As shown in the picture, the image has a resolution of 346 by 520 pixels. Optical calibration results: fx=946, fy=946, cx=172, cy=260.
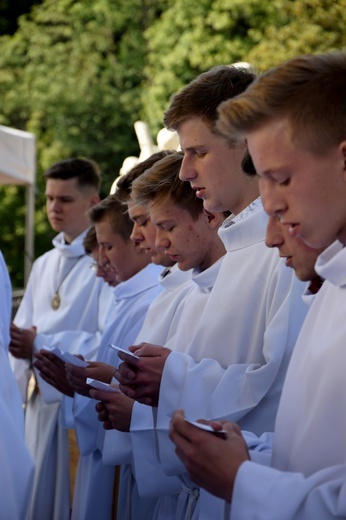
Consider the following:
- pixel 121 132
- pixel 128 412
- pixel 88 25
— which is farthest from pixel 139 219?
pixel 88 25

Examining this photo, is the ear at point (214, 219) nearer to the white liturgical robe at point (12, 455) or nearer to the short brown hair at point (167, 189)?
the short brown hair at point (167, 189)

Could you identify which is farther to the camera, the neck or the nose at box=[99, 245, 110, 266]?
the nose at box=[99, 245, 110, 266]

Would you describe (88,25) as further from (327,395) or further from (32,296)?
(327,395)

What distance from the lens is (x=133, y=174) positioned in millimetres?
4402

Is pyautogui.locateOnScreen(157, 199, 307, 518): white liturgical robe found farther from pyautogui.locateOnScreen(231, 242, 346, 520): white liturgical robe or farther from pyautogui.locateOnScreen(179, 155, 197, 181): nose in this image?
pyautogui.locateOnScreen(231, 242, 346, 520): white liturgical robe

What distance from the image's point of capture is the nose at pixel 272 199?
2.04 meters

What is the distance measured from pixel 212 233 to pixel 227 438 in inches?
58.7

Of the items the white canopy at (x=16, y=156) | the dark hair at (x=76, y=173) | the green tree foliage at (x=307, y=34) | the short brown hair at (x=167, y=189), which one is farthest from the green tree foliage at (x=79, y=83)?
the short brown hair at (x=167, y=189)

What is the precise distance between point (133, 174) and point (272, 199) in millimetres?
2396

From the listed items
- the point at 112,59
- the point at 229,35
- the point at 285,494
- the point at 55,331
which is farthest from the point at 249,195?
the point at 112,59

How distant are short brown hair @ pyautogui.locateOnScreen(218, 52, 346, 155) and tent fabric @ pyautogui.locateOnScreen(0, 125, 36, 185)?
859 cm

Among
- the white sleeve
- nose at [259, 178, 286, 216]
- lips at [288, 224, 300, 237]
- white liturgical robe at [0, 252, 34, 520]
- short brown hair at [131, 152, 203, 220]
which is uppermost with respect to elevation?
nose at [259, 178, 286, 216]

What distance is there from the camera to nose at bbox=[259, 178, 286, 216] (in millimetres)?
2041

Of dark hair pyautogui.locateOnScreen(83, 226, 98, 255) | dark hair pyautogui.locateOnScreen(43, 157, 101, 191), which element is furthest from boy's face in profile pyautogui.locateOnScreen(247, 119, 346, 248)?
dark hair pyautogui.locateOnScreen(43, 157, 101, 191)
